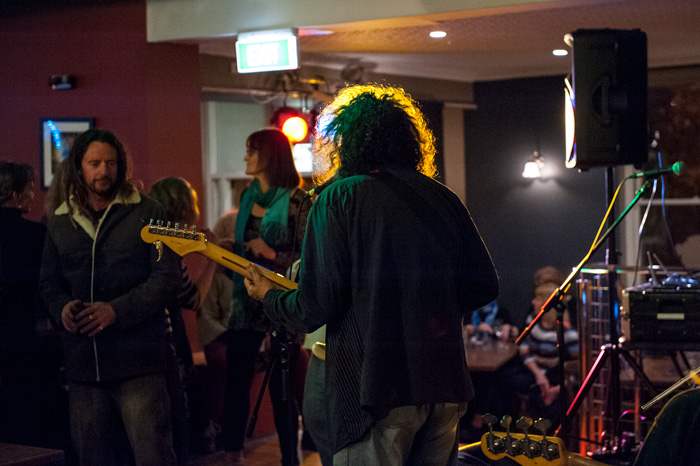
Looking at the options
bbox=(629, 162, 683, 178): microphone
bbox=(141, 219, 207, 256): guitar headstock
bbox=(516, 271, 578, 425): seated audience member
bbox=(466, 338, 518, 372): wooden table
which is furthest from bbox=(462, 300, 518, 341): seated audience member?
bbox=(141, 219, 207, 256): guitar headstock

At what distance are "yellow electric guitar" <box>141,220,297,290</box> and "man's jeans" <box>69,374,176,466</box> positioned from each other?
1.53ft

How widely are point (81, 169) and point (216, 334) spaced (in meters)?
1.96

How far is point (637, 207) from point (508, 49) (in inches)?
78.3

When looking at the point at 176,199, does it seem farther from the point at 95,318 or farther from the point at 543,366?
the point at 543,366

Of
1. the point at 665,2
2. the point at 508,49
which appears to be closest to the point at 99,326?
the point at 665,2

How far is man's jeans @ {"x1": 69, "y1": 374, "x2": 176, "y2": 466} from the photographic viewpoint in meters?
2.69

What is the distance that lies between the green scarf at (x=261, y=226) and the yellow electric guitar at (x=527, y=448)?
1.59 m

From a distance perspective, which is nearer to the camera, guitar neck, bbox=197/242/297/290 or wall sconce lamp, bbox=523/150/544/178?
guitar neck, bbox=197/242/297/290

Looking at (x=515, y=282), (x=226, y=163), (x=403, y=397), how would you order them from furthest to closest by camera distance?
(x=226, y=163), (x=515, y=282), (x=403, y=397)

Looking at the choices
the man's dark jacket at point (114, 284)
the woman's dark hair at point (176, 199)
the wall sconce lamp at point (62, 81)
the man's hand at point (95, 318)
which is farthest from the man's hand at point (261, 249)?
the wall sconce lamp at point (62, 81)

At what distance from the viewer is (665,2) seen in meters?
4.76

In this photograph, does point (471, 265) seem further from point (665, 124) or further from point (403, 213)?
point (665, 124)

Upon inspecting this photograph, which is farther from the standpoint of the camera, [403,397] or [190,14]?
[190,14]

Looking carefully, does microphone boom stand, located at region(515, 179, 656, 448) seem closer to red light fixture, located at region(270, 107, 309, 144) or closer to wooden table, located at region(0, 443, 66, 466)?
wooden table, located at region(0, 443, 66, 466)
